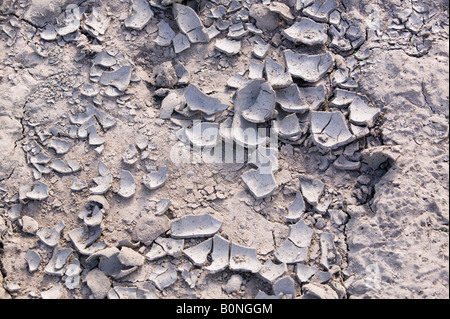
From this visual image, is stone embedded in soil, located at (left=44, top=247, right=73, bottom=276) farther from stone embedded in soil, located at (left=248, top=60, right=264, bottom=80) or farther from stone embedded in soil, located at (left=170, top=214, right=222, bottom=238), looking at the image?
stone embedded in soil, located at (left=248, top=60, right=264, bottom=80)

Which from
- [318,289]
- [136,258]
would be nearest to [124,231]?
[136,258]

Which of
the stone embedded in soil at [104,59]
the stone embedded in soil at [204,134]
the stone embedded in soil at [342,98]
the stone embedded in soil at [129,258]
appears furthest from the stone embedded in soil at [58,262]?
the stone embedded in soil at [342,98]

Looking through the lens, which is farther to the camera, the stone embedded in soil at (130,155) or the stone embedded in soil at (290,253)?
the stone embedded in soil at (130,155)

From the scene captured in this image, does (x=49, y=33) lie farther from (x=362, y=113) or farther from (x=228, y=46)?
(x=362, y=113)

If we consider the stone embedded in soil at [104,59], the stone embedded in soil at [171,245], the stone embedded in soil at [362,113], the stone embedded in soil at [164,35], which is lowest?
the stone embedded in soil at [171,245]

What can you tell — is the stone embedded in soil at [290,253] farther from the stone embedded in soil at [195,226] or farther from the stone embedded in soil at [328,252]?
the stone embedded in soil at [195,226]

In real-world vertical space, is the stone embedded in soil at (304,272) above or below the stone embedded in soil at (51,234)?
below
